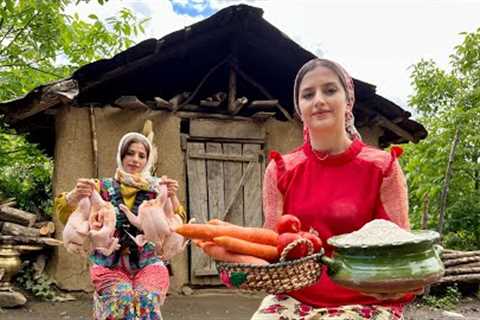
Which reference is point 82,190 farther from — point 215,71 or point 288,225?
point 215,71

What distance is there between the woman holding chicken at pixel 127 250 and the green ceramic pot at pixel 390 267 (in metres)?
2.12

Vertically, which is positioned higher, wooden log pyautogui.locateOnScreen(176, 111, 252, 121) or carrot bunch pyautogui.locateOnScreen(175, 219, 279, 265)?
wooden log pyautogui.locateOnScreen(176, 111, 252, 121)

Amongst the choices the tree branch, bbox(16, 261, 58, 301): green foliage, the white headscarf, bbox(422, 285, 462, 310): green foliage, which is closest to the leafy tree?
the tree branch

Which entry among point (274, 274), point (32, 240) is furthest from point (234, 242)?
point (32, 240)

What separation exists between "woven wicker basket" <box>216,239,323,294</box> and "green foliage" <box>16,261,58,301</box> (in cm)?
560

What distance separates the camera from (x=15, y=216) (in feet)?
22.5

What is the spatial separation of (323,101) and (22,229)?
19.3ft

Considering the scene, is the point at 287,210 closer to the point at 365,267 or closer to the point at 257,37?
the point at 365,267

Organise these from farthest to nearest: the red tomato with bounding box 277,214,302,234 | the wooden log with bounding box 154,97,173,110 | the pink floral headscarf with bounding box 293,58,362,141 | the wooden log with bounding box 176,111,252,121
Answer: the wooden log with bounding box 176,111,252,121 < the wooden log with bounding box 154,97,173,110 < the pink floral headscarf with bounding box 293,58,362,141 < the red tomato with bounding box 277,214,302,234

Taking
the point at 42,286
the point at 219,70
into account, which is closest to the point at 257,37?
the point at 219,70

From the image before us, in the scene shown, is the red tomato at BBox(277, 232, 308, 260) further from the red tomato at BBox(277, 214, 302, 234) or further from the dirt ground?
the dirt ground

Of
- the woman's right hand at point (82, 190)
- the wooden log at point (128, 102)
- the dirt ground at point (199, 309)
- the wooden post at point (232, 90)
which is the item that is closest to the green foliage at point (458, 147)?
the dirt ground at point (199, 309)

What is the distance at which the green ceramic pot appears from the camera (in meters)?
1.37

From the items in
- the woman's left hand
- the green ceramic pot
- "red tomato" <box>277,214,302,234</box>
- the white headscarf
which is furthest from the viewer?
the white headscarf
